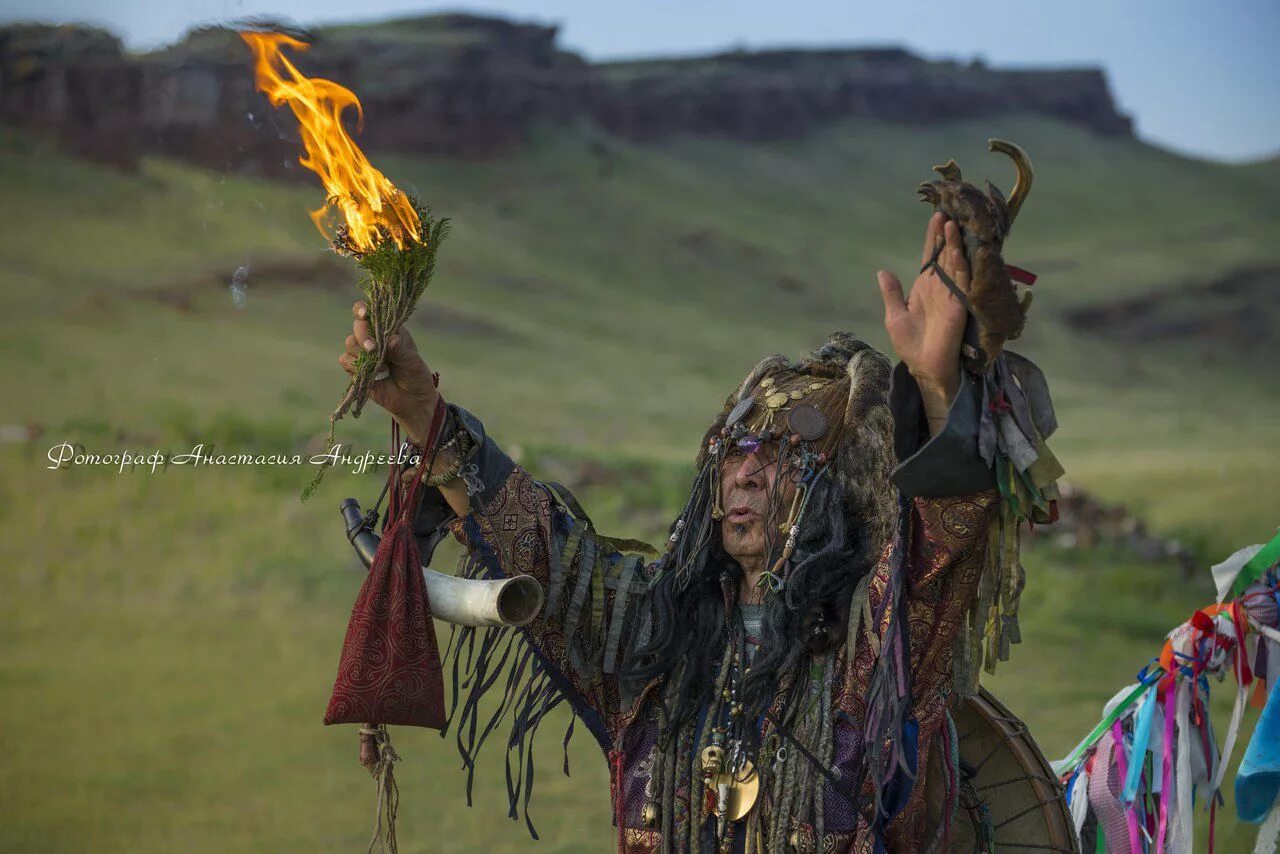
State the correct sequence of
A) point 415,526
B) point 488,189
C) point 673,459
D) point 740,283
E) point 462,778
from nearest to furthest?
point 415,526
point 462,778
point 673,459
point 740,283
point 488,189

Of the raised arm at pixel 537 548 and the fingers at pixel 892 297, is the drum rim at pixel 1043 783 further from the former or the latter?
the fingers at pixel 892 297

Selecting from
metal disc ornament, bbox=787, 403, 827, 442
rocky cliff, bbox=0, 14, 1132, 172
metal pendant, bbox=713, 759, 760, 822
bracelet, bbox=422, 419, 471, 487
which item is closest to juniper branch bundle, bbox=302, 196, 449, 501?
bracelet, bbox=422, 419, 471, 487

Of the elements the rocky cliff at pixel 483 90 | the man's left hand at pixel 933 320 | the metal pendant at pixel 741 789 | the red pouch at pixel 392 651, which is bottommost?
the metal pendant at pixel 741 789

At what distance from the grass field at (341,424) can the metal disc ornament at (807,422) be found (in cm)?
132

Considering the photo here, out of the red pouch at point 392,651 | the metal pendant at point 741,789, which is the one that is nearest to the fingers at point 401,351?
the red pouch at point 392,651

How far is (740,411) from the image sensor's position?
3.79 metres

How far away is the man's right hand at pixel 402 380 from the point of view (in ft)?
11.4

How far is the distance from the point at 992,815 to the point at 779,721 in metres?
0.80

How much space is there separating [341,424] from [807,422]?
11910 mm

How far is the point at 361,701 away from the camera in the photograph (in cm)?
341

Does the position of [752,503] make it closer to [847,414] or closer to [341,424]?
[847,414]

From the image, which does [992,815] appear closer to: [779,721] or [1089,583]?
[779,721]

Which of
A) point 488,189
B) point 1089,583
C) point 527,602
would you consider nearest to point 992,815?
point 527,602

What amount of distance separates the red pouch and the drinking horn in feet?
0.13
